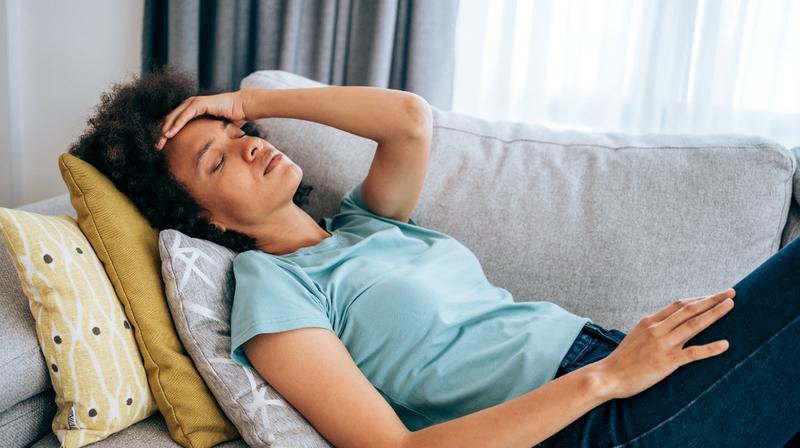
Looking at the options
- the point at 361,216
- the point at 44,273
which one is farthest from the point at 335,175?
the point at 44,273

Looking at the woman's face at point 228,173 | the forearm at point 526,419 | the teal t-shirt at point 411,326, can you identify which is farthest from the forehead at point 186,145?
the forearm at point 526,419

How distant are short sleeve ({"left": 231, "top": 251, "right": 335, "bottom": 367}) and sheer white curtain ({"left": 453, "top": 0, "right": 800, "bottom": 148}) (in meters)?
1.46

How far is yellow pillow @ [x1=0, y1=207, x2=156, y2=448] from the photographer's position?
113 cm

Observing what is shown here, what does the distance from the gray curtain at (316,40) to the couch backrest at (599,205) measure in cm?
73

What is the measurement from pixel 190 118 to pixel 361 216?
0.43 m

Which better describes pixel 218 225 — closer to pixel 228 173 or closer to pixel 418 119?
pixel 228 173

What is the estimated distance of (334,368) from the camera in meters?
1.11

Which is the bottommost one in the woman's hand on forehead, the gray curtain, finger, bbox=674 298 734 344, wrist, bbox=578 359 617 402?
wrist, bbox=578 359 617 402

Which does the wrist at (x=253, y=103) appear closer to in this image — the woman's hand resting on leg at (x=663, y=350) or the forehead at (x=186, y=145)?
the forehead at (x=186, y=145)

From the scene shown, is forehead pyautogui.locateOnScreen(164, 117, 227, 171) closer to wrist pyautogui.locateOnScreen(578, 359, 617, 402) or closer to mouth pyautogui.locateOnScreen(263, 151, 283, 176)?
mouth pyautogui.locateOnScreen(263, 151, 283, 176)

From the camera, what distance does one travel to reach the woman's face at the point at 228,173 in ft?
4.59

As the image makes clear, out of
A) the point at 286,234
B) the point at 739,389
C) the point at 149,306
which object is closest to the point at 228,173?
the point at 286,234

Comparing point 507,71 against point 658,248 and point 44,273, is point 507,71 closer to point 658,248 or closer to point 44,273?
point 658,248

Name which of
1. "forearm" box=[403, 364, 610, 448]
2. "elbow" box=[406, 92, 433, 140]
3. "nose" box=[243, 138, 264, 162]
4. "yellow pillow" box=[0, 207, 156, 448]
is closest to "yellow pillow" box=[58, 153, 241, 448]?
"yellow pillow" box=[0, 207, 156, 448]
